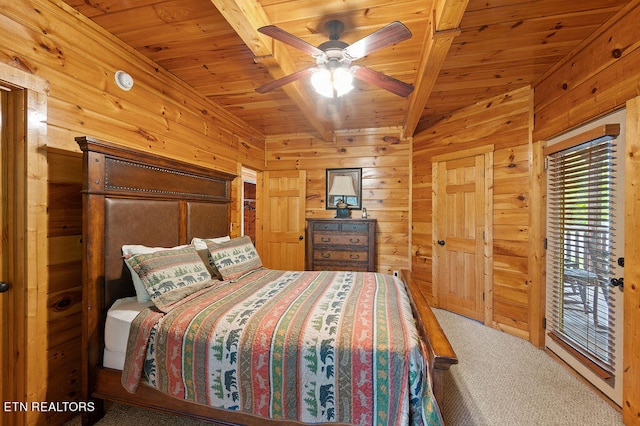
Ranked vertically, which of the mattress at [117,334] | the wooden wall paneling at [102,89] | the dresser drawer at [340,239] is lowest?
the mattress at [117,334]

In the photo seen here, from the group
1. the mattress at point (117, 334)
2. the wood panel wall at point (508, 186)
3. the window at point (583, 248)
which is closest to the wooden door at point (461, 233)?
the wood panel wall at point (508, 186)

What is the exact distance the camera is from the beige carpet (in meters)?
1.70

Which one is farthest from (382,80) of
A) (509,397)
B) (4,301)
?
(4,301)

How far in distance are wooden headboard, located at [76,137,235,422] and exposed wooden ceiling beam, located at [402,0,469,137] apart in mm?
2072

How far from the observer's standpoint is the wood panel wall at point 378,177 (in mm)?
4113

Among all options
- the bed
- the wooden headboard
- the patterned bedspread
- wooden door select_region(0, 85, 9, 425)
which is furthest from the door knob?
wooden door select_region(0, 85, 9, 425)

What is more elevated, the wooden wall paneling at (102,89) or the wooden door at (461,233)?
the wooden wall paneling at (102,89)

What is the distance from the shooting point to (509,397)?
1.87 metres

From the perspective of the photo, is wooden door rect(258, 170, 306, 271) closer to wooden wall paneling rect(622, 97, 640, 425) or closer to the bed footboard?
the bed footboard

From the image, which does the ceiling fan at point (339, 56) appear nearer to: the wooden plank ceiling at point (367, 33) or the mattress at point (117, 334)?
the wooden plank ceiling at point (367, 33)

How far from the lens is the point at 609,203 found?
187 cm

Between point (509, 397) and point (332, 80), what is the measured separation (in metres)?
2.54

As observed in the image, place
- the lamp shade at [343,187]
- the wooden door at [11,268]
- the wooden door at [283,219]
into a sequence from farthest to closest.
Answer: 1. the wooden door at [283,219]
2. the lamp shade at [343,187]
3. the wooden door at [11,268]

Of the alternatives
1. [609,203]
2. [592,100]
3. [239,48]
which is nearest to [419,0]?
[239,48]
